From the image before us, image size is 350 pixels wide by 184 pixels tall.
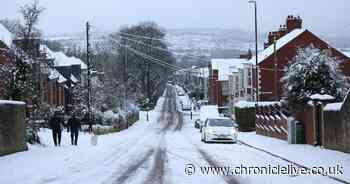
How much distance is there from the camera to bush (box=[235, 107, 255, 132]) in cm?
5519

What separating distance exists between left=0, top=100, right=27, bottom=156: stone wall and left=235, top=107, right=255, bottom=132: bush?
103 feet

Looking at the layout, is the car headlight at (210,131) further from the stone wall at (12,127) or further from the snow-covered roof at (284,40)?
the snow-covered roof at (284,40)

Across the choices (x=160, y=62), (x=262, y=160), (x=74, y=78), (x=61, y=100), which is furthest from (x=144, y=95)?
(x=262, y=160)

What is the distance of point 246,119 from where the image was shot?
55.6 meters

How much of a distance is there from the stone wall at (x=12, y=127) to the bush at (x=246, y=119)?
3136 centimetres

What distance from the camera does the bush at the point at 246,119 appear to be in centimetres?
5519

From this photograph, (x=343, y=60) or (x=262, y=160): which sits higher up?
(x=343, y=60)

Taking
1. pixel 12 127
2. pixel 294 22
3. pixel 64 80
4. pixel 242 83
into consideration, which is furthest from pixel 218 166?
pixel 64 80

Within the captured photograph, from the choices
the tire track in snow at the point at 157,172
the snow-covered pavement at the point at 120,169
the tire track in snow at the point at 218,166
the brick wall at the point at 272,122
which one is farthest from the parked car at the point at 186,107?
the tire track in snow at the point at 157,172

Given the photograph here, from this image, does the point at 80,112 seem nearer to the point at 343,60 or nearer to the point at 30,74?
the point at 343,60

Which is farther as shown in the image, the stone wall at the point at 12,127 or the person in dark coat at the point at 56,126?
the person in dark coat at the point at 56,126

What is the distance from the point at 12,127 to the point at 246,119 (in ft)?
110

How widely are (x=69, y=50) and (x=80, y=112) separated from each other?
7364cm

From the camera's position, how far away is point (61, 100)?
255ft
